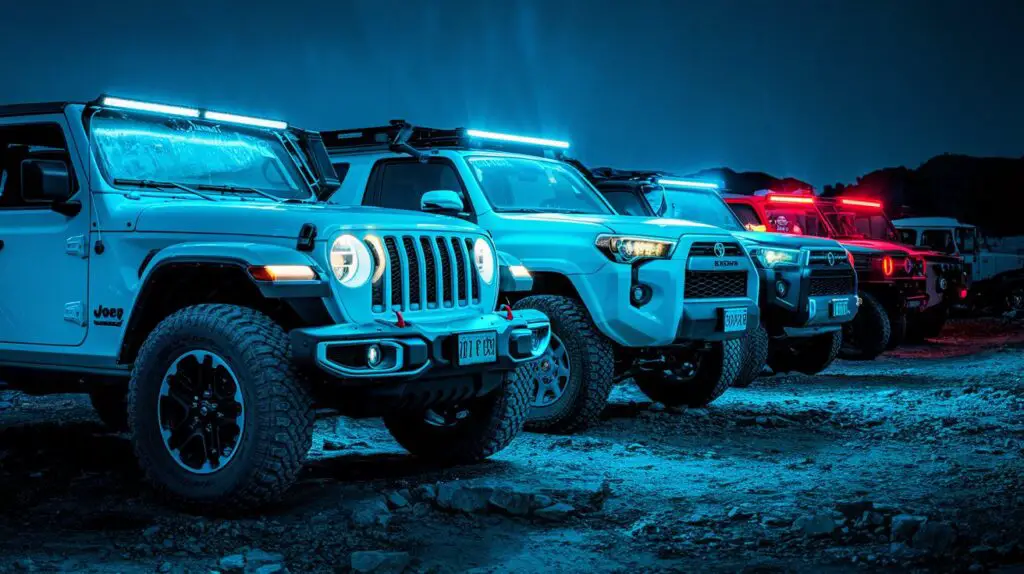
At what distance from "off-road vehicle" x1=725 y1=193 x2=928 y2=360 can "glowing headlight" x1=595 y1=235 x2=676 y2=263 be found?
592 centimetres

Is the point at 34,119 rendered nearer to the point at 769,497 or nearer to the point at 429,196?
the point at 429,196

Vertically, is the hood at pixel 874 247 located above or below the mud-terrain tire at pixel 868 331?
above

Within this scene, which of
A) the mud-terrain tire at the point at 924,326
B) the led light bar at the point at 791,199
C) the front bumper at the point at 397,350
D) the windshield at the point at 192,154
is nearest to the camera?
the front bumper at the point at 397,350

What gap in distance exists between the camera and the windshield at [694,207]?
1162 cm

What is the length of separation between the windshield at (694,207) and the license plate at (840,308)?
1.40m

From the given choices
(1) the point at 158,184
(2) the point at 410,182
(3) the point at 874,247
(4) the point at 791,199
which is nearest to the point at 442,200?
(2) the point at 410,182

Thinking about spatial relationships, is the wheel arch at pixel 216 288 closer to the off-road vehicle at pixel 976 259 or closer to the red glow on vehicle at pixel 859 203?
the red glow on vehicle at pixel 859 203

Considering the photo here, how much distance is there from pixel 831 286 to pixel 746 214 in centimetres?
297

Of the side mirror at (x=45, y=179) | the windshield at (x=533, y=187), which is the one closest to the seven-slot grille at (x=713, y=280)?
the windshield at (x=533, y=187)

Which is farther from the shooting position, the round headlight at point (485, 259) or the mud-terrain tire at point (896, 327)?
the mud-terrain tire at point (896, 327)

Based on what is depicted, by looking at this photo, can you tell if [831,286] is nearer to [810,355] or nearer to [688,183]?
[810,355]

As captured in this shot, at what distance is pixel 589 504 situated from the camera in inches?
223

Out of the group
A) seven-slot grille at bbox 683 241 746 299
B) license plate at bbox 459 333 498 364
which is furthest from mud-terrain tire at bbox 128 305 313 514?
seven-slot grille at bbox 683 241 746 299

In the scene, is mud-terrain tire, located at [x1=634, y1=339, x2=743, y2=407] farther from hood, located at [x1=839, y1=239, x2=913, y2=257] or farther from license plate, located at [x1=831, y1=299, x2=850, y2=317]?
hood, located at [x1=839, y1=239, x2=913, y2=257]
